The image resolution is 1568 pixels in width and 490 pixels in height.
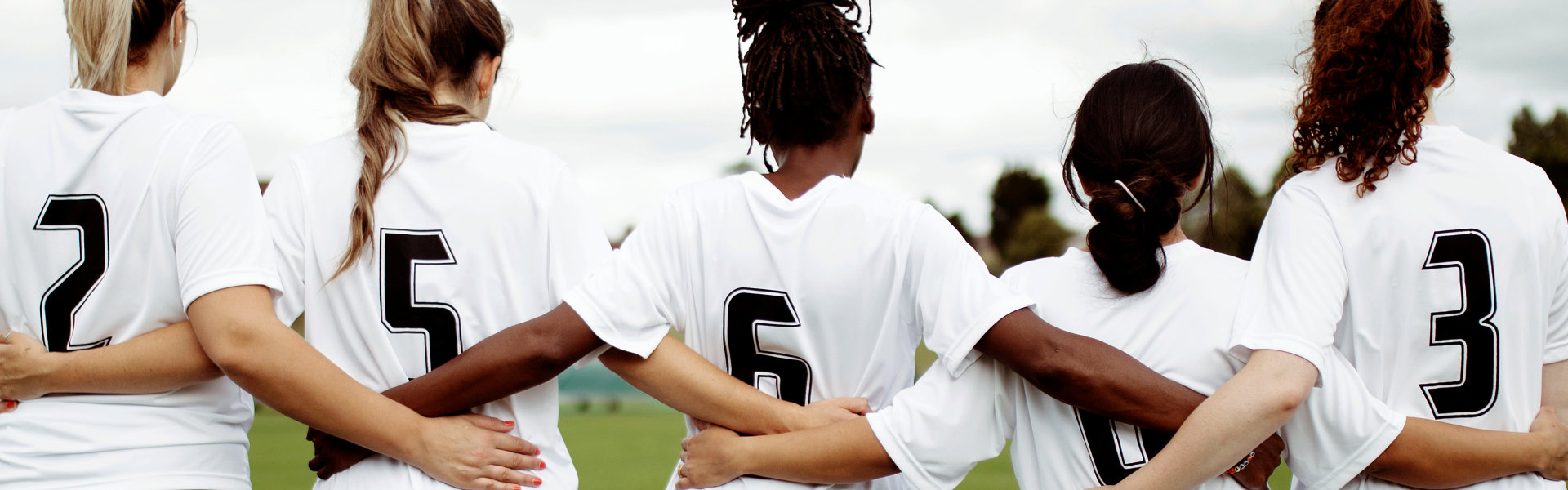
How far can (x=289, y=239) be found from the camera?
9.47ft

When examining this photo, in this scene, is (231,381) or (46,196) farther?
(231,381)

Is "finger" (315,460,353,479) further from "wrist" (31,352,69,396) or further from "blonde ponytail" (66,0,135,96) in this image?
"blonde ponytail" (66,0,135,96)

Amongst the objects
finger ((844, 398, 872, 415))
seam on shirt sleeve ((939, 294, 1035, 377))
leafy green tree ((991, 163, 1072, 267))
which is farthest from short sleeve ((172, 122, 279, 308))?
leafy green tree ((991, 163, 1072, 267))

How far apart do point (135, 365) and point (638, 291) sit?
3.98ft

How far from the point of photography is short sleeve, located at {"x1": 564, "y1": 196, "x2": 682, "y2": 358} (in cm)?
278

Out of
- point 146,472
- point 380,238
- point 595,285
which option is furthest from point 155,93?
point 595,285

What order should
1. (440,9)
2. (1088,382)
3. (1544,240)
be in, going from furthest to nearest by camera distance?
1. (440,9)
2. (1544,240)
3. (1088,382)

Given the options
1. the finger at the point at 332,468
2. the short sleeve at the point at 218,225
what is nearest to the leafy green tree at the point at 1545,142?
the finger at the point at 332,468

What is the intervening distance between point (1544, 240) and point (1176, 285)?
0.95m

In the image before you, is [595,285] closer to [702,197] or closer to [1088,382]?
[702,197]

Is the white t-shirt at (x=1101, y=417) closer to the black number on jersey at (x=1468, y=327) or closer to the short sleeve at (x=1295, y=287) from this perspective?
the short sleeve at (x=1295, y=287)

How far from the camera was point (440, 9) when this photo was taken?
3035 millimetres

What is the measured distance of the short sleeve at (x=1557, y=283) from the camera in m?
2.85

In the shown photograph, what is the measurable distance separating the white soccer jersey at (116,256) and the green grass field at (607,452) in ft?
39.0
